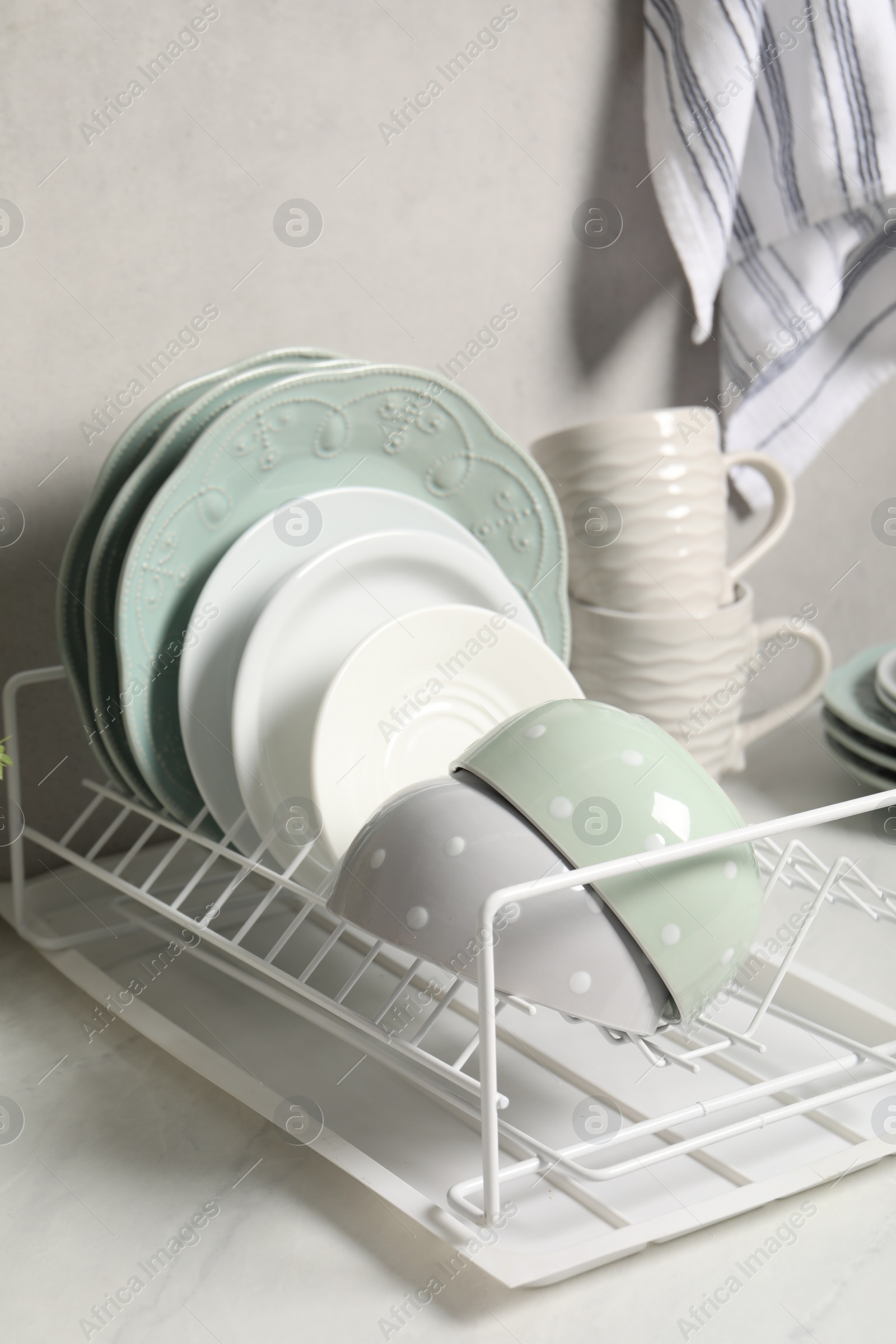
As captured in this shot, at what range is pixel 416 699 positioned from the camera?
0.68 meters

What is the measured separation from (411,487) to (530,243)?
371 mm

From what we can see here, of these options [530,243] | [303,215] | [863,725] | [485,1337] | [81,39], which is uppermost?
[81,39]

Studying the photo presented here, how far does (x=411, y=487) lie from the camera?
29.9 inches

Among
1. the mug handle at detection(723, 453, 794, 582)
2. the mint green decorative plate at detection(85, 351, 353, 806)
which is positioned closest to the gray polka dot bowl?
the mint green decorative plate at detection(85, 351, 353, 806)

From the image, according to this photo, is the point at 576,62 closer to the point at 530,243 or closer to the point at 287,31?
the point at 530,243

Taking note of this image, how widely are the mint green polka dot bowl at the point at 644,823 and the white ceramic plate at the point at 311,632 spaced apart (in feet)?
0.60

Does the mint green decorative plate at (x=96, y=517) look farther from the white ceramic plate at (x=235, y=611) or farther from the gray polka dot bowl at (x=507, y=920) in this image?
the gray polka dot bowl at (x=507, y=920)

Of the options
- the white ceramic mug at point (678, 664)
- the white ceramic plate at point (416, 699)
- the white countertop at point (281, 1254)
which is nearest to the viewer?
the white countertop at point (281, 1254)

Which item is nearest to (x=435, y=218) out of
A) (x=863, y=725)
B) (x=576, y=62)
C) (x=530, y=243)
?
(x=530, y=243)

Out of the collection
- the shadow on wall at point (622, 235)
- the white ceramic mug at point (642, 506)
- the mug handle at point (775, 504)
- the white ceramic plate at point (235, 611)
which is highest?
the white ceramic plate at point (235, 611)

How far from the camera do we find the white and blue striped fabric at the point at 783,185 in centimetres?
92

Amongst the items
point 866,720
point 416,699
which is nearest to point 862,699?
point 866,720

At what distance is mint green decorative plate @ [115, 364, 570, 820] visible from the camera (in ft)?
2.11

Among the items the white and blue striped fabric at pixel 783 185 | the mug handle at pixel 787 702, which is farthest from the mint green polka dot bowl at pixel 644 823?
the white and blue striped fabric at pixel 783 185
